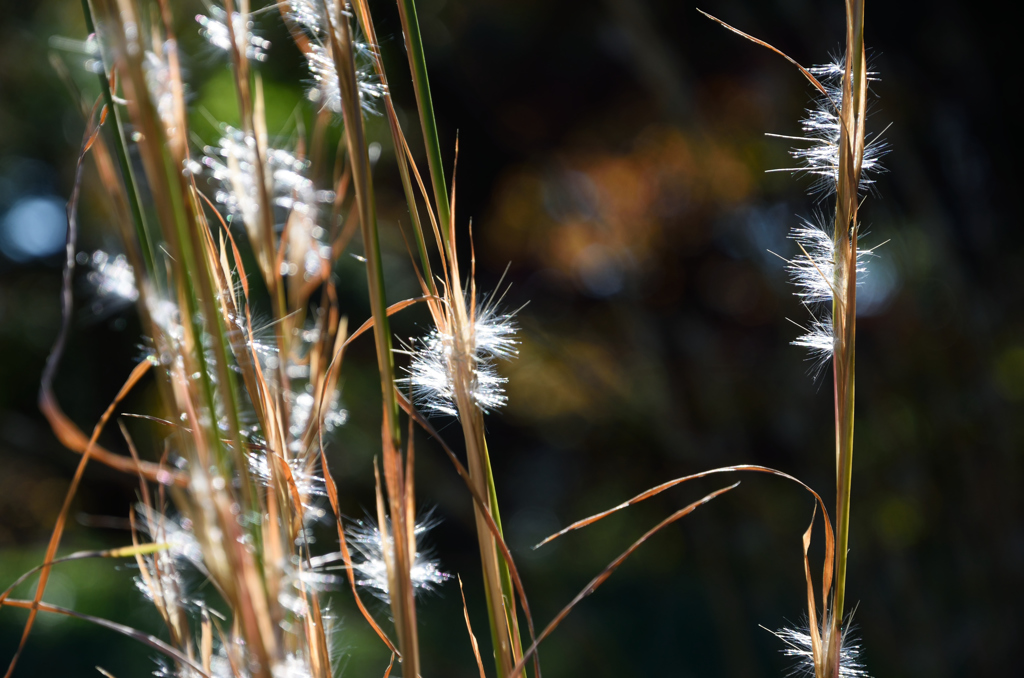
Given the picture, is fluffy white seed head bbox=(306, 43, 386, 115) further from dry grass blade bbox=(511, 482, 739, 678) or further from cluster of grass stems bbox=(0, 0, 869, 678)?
dry grass blade bbox=(511, 482, 739, 678)

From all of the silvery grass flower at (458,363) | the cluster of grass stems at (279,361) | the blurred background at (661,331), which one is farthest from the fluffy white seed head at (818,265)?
the blurred background at (661,331)

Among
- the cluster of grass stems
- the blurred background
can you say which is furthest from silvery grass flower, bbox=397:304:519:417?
the blurred background

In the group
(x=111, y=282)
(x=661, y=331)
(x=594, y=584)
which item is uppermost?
(x=111, y=282)

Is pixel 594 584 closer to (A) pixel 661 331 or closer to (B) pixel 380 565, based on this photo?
(B) pixel 380 565

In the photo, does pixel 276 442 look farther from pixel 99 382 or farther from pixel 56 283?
pixel 56 283

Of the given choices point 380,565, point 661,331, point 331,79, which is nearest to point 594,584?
point 380,565

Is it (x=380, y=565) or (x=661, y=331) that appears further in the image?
(x=661, y=331)

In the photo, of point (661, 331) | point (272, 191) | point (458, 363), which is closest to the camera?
point (458, 363)
